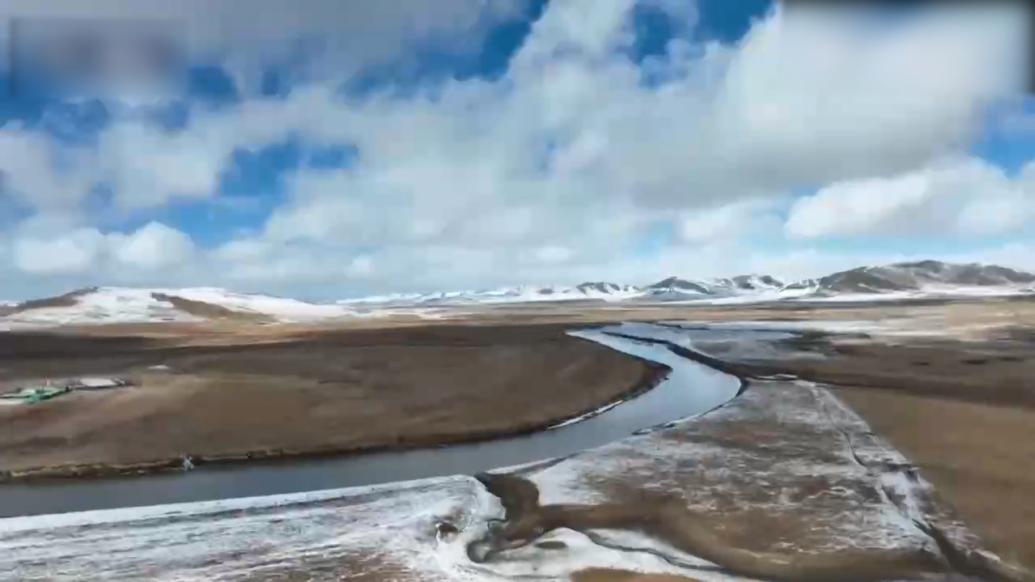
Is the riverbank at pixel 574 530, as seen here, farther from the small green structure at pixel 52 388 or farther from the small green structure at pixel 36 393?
the small green structure at pixel 52 388

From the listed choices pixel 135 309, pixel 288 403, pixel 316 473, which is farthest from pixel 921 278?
pixel 316 473

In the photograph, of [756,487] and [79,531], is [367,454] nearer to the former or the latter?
[79,531]

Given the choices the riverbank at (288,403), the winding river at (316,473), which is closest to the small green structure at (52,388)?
the riverbank at (288,403)

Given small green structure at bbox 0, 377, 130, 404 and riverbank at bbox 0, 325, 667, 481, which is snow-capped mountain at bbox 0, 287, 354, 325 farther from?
small green structure at bbox 0, 377, 130, 404

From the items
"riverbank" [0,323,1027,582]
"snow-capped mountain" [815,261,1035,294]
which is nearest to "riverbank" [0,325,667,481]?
"riverbank" [0,323,1027,582]

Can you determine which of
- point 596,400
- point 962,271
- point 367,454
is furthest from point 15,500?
point 962,271

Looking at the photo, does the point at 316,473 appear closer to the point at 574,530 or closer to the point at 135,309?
the point at 574,530

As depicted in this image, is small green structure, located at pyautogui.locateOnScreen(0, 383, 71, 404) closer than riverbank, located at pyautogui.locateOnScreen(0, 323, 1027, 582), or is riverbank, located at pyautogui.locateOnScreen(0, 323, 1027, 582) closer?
riverbank, located at pyautogui.locateOnScreen(0, 323, 1027, 582)
